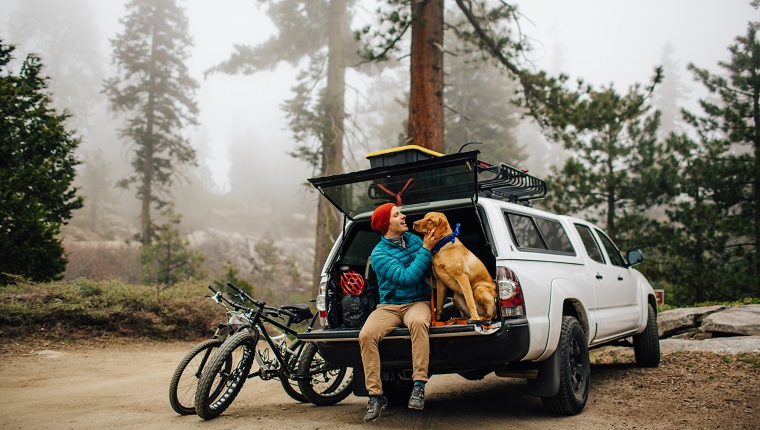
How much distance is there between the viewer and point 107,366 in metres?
8.66

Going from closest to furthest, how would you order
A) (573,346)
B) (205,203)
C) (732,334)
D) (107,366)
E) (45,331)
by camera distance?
(573,346), (732,334), (107,366), (45,331), (205,203)

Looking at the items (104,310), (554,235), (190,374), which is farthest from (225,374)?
(104,310)

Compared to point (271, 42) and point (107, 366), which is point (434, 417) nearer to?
point (107, 366)

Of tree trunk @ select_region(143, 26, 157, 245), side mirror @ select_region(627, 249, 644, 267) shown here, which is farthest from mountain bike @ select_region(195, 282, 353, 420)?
tree trunk @ select_region(143, 26, 157, 245)

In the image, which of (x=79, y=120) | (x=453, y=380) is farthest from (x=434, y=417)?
(x=79, y=120)

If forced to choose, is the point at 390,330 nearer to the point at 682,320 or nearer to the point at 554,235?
the point at 554,235

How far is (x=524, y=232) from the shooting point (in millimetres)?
4918

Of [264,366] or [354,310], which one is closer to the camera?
[354,310]

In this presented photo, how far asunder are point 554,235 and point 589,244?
3.13 ft

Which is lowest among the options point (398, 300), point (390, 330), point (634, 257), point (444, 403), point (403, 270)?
point (444, 403)

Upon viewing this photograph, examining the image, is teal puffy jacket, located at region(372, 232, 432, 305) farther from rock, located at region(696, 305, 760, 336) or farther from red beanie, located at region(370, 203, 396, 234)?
rock, located at region(696, 305, 760, 336)

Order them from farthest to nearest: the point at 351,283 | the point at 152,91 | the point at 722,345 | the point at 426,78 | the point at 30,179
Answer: the point at 152,91, the point at 30,179, the point at 426,78, the point at 722,345, the point at 351,283

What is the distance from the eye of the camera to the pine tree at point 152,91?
27.2 m

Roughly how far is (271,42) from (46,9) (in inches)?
2012
